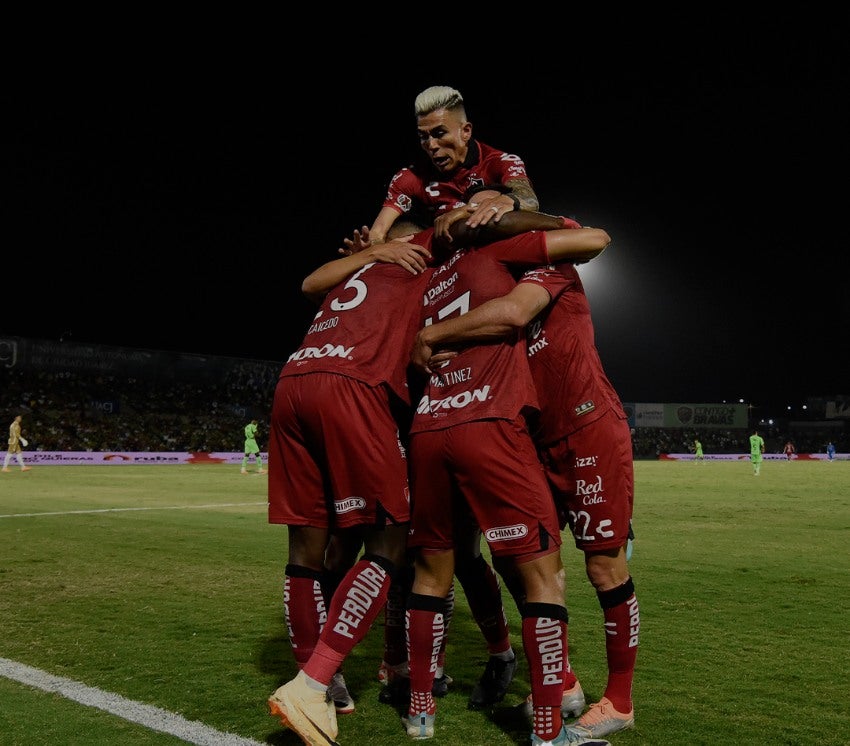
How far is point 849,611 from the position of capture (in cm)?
572

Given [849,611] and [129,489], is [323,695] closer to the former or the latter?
[849,611]

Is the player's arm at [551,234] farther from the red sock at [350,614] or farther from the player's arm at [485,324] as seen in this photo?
the red sock at [350,614]

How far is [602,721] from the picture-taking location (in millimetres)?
3266

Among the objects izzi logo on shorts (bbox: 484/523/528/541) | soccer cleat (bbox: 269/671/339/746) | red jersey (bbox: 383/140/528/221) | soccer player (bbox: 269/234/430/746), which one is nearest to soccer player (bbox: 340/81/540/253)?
red jersey (bbox: 383/140/528/221)

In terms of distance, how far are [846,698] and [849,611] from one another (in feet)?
7.55

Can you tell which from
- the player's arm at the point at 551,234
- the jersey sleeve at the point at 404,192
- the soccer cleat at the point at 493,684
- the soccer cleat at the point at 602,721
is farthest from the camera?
the jersey sleeve at the point at 404,192

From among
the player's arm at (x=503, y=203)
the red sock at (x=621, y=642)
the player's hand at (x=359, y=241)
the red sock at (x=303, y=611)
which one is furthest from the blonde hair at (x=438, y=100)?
the red sock at (x=621, y=642)

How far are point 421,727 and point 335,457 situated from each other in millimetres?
1160

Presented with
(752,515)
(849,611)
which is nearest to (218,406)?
(752,515)

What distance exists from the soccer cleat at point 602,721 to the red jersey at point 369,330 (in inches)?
61.0

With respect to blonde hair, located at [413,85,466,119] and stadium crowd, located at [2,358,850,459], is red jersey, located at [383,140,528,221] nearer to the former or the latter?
blonde hair, located at [413,85,466,119]

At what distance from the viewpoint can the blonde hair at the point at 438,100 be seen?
391 cm

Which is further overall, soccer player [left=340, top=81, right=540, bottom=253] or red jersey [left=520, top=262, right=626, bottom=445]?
soccer player [left=340, top=81, right=540, bottom=253]

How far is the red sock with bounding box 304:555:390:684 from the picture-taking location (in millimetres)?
3203
